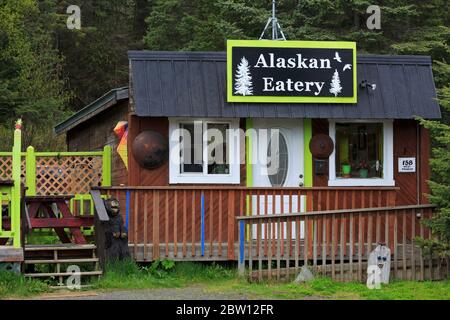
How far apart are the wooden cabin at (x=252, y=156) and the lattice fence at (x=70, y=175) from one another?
76 centimetres

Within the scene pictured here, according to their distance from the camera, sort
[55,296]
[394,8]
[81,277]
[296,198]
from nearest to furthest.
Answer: [55,296] < [81,277] < [296,198] < [394,8]

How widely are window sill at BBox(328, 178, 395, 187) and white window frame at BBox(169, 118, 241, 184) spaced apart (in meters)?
1.69

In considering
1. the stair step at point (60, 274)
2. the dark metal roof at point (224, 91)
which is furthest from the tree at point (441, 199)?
the stair step at point (60, 274)

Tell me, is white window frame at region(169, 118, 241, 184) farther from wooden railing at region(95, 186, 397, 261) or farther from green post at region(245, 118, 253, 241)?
wooden railing at region(95, 186, 397, 261)

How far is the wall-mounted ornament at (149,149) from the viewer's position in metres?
14.6

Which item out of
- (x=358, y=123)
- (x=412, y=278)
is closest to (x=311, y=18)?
(x=358, y=123)

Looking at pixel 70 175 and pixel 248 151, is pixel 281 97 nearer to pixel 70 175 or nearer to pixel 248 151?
pixel 248 151

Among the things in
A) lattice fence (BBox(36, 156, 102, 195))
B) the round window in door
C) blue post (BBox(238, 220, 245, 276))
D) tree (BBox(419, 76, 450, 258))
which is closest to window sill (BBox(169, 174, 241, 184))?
the round window in door

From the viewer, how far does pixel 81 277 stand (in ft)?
41.9

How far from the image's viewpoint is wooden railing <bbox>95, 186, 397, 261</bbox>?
45.1 ft

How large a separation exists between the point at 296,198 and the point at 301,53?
2434 millimetres

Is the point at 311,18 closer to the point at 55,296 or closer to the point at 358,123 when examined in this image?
the point at 358,123

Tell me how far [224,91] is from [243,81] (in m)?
0.36

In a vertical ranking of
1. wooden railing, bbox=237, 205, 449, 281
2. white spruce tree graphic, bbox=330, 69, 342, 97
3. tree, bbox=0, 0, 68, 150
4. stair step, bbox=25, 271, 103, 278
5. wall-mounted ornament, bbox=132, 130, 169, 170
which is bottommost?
stair step, bbox=25, 271, 103, 278
